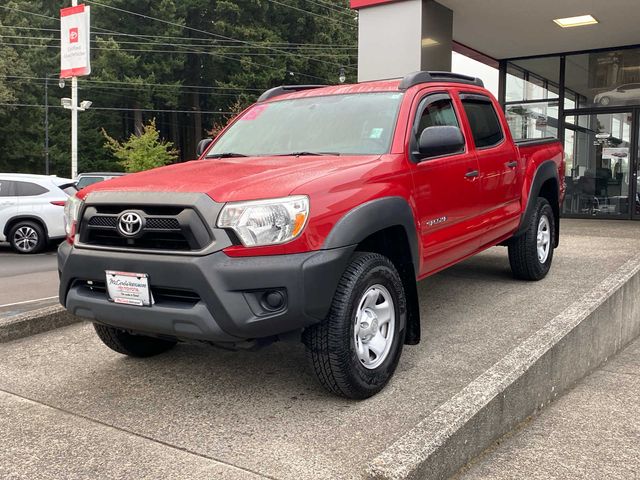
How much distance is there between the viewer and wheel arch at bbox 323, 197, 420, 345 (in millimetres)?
3385

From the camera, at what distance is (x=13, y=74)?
42.0 m

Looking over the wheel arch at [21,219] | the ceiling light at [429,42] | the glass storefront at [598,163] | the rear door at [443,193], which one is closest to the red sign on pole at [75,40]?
the wheel arch at [21,219]

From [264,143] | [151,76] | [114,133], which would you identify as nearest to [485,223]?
[264,143]

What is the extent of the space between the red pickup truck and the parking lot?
0.25 meters

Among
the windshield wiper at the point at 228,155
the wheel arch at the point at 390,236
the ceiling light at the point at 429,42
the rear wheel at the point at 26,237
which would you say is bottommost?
the rear wheel at the point at 26,237

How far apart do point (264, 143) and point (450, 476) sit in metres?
2.61

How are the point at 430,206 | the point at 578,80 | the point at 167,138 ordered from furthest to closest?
the point at 167,138 → the point at 578,80 → the point at 430,206

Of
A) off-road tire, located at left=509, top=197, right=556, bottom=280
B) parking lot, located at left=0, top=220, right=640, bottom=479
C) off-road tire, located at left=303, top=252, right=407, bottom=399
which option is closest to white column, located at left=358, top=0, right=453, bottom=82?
off-road tire, located at left=509, top=197, right=556, bottom=280

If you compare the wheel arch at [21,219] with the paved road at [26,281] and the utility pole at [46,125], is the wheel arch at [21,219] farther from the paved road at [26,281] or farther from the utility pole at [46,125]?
the utility pole at [46,125]

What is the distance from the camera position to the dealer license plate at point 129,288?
3.26 metres

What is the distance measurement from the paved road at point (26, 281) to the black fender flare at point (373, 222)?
462 cm

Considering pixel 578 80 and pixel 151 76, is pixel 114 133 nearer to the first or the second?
pixel 151 76

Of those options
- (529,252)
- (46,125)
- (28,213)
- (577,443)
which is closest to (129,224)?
(577,443)

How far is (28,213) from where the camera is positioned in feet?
40.5
